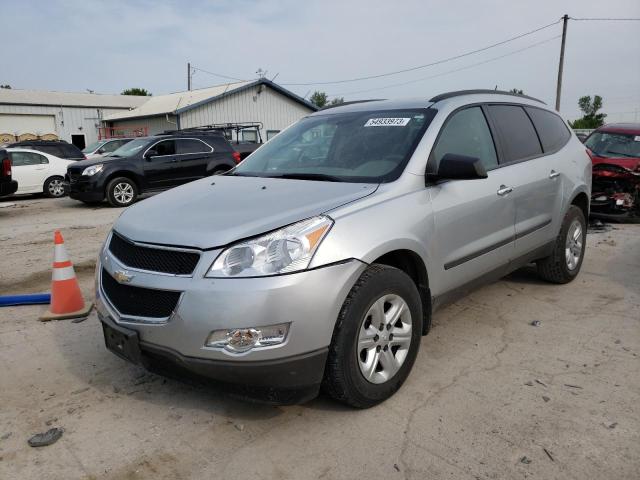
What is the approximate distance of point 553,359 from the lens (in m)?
3.57

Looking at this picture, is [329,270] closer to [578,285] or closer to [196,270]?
[196,270]

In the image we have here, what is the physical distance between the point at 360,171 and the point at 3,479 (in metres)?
2.54

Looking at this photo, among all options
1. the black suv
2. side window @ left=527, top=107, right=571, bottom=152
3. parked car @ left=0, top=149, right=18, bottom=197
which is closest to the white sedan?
parked car @ left=0, top=149, right=18, bottom=197

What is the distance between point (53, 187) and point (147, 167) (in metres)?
3.95

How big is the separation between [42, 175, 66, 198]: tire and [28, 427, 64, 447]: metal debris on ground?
13.2 m

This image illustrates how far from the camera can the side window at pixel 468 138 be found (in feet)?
11.7

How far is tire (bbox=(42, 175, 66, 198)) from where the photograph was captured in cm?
1441

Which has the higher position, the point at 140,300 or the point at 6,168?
the point at 6,168

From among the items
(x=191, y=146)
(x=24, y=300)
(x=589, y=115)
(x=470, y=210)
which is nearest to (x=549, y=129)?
(x=470, y=210)

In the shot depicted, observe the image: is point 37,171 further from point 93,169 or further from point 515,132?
point 515,132

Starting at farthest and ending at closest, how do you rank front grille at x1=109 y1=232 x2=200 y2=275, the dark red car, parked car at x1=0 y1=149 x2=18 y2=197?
parked car at x1=0 y1=149 x2=18 y2=197, the dark red car, front grille at x1=109 y1=232 x2=200 y2=275

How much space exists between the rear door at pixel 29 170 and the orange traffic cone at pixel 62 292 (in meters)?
11.1

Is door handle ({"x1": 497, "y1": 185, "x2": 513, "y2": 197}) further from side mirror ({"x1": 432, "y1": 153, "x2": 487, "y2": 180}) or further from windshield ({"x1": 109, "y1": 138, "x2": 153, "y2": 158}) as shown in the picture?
windshield ({"x1": 109, "y1": 138, "x2": 153, "y2": 158})

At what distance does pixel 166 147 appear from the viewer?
41.8 feet
